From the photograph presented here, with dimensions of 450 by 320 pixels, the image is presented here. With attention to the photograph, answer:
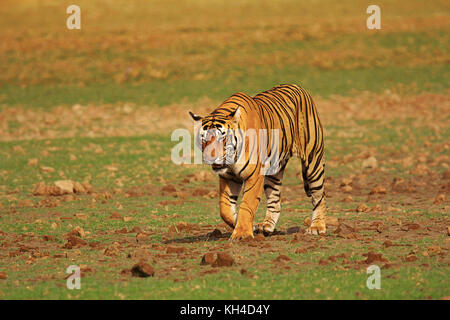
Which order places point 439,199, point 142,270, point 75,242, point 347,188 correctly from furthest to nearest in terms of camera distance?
1. point 347,188
2. point 439,199
3. point 75,242
4. point 142,270

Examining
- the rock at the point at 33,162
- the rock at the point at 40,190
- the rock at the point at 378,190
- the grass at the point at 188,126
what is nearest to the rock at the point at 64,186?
the rock at the point at 40,190

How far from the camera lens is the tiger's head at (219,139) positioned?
7867mm

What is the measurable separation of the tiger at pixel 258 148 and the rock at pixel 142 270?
4.26 feet

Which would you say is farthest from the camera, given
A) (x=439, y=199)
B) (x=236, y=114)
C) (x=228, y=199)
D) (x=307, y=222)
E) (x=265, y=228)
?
(x=439, y=199)

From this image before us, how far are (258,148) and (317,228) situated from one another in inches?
48.7

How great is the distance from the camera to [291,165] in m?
15.4

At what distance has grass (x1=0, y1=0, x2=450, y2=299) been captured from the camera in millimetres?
7266

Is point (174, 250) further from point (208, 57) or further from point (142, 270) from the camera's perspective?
point (208, 57)

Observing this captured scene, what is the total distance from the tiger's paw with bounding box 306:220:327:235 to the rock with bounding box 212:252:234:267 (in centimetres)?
182

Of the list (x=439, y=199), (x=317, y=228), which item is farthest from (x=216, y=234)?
(x=439, y=199)

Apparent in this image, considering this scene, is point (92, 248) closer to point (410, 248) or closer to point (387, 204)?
point (410, 248)

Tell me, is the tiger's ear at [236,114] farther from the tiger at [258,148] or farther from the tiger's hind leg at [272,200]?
the tiger's hind leg at [272,200]

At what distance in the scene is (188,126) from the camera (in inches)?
783
